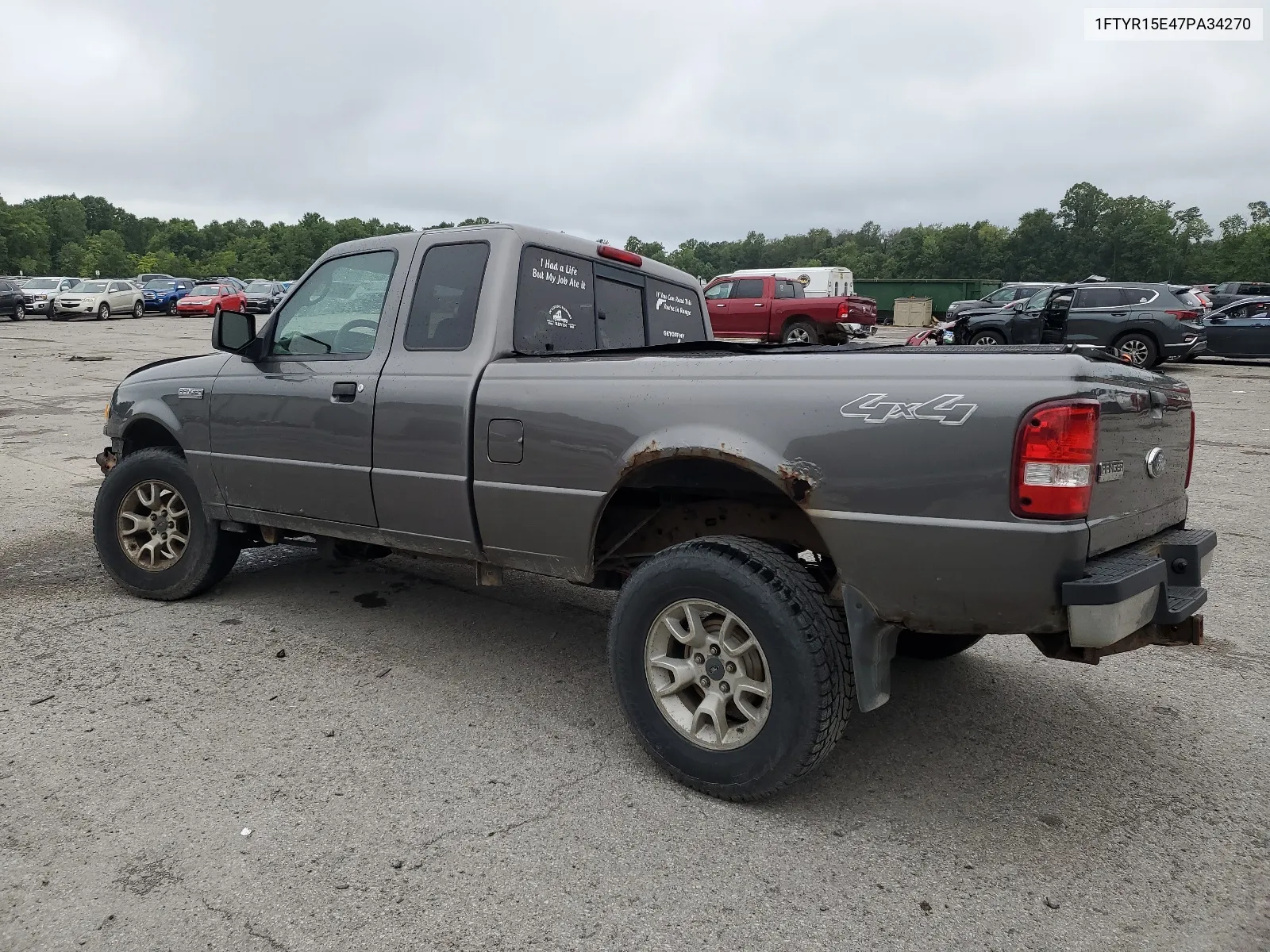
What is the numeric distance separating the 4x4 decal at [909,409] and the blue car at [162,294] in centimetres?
3987

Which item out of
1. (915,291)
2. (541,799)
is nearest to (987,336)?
(541,799)

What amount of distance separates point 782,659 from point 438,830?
1.16 meters

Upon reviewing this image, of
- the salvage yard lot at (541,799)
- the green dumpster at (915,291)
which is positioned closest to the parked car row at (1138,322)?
the salvage yard lot at (541,799)

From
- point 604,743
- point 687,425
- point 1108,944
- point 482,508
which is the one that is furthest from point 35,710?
point 1108,944

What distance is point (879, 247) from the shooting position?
126m

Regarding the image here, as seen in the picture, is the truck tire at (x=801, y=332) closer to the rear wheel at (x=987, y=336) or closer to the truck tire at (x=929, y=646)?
the rear wheel at (x=987, y=336)

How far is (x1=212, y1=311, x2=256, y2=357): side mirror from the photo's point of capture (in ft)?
14.8

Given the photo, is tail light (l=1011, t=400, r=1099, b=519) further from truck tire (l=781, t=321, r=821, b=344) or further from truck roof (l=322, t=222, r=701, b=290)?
truck tire (l=781, t=321, r=821, b=344)

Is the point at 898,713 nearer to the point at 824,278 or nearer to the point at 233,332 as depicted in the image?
the point at 233,332

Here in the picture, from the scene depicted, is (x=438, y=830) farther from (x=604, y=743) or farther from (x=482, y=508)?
(x=482, y=508)

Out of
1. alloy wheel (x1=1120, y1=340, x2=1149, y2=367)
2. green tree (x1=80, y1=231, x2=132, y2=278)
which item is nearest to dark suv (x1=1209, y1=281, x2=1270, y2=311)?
alloy wheel (x1=1120, y1=340, x2=1149, y2=367)

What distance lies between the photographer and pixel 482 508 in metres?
3.69

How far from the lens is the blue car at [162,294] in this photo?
123ft

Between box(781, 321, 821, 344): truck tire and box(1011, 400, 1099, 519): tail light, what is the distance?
63.8ft
